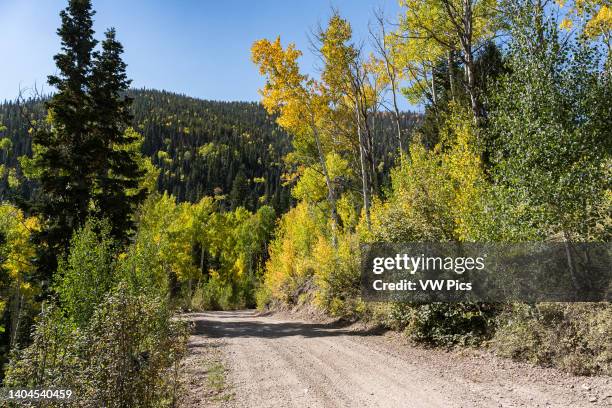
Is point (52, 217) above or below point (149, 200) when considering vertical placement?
below

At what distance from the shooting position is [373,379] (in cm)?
835

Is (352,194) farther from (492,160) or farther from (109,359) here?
(109,359)

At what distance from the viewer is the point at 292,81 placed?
17.3m

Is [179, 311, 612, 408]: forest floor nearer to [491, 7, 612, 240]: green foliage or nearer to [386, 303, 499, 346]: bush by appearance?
[386, 303, 499, 346]: bush

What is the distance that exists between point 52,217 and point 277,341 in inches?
380

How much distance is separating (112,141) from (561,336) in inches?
721

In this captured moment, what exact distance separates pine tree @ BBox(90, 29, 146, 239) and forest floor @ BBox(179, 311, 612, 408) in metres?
7.57

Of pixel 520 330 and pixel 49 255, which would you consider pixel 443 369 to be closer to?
pixel 520 330

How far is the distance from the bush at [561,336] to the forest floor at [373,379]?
1.01 feet

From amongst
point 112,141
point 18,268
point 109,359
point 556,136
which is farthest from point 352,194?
point 109,359

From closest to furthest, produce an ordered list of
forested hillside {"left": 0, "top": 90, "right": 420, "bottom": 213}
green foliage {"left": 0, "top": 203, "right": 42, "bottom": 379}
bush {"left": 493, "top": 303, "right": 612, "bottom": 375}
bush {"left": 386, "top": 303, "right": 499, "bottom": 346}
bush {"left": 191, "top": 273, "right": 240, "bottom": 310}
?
1. bush {"left": 493, "top": 303, "right": 612, "bottom": 375}
2. bush {"left": 386, "top": 303, "right": 499, "bottom": 346}
3. green foliage {"left": 0, "top": 203, "right": 42, "bottom": 379}
4. bush {"left": 191, "top": 273, "right": 240, "bottom": 310}
5. forested hillside {"left": 0, "top": 90, "right": 420, "bottom": 213}

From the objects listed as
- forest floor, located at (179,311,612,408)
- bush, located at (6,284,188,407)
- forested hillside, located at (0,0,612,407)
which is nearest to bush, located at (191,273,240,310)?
forested hillside, located at (0,0,612,407)

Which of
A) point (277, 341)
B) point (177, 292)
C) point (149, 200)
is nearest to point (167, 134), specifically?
point (177, 292)

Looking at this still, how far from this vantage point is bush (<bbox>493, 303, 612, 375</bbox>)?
7438 millimetres
